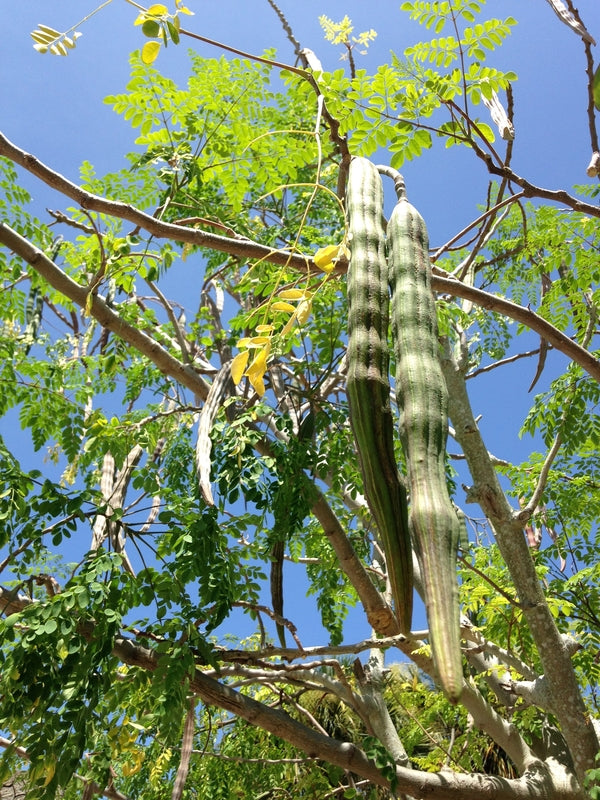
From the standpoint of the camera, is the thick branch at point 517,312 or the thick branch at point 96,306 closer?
the thick branch at point 517,312

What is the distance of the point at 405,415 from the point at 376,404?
5 cm

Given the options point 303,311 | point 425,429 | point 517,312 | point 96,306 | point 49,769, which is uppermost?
point 96,306

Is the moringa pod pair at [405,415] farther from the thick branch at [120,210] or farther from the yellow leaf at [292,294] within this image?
the thick branch at [120,210]

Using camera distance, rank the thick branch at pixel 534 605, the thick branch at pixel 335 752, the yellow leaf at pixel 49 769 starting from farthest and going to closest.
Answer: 1. the thick branch at pixel 534 605
2. the thick branch at pixel 335 752
3. the yellow leaf at pixel 49 769

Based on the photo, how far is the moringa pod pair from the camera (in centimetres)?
75

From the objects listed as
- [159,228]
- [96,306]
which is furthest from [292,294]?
[96,306]

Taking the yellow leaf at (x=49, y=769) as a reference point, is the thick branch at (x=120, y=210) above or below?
above

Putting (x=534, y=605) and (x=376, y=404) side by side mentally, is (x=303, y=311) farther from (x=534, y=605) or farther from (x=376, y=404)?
(x=534, y=605)

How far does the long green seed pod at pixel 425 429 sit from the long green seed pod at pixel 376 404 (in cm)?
2

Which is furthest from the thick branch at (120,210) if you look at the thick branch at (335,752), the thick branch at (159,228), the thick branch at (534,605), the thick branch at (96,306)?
the thick branch at (534,605)

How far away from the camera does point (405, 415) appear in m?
0.91

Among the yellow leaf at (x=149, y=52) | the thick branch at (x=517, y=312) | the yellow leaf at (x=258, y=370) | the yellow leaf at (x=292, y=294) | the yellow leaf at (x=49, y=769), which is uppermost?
the yellow leaf at (x=149, y=52)

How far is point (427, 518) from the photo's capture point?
78 cm

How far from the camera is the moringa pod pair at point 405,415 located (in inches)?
29.3
